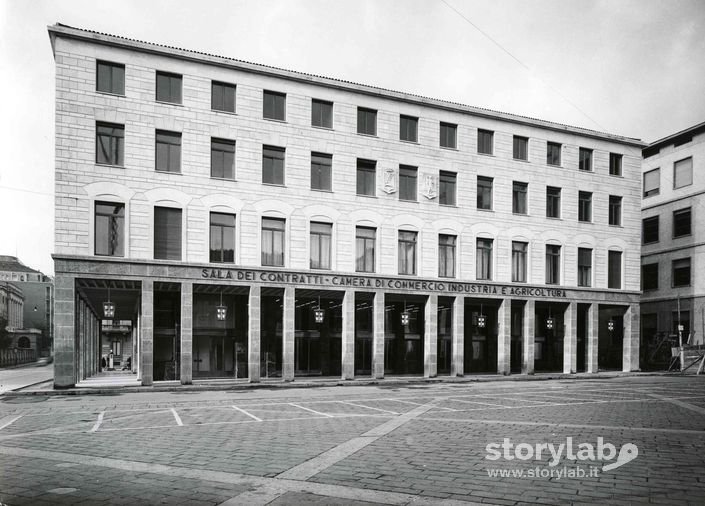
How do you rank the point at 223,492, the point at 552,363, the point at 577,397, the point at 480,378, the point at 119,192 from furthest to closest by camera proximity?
the point at 552,363
the point at 480,378
the point at 119,192
the point at 577,397
the point at 223,492

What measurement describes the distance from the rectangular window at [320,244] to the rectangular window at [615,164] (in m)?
22.0

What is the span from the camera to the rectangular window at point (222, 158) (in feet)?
98.0

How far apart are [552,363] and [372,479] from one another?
37.2m

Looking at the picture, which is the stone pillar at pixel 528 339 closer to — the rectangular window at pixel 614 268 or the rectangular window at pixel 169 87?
the rectangular window at pixel 614 268

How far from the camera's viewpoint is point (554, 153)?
39.0 meters

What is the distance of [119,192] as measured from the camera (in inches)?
1085

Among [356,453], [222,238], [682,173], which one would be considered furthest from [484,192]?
[356,453]

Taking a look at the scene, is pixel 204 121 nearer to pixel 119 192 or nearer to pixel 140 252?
pixel 119 192

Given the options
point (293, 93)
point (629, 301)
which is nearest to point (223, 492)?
point (293, 93)

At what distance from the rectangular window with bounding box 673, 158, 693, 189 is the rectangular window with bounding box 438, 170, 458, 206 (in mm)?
Result: 16759

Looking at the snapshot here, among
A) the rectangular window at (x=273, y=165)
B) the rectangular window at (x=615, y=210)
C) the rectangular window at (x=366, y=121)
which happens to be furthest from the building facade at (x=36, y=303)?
the rectangular window at (x=615, y=210)

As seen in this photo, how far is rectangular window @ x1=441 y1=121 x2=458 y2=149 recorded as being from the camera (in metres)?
35.6

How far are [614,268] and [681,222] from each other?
7.67 metres

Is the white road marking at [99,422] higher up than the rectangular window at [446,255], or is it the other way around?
the rectangular window at [446,255]
